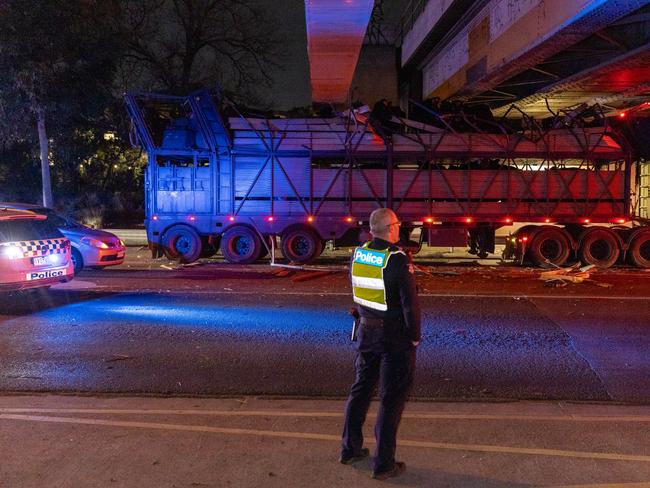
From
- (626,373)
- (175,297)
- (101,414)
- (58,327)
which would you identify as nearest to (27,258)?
(58,327)

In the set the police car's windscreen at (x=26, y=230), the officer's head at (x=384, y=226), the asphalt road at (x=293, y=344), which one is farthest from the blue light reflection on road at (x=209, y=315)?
the officer's head at (x=384, y=226)

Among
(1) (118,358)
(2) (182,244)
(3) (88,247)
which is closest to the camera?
(1) (118,358)

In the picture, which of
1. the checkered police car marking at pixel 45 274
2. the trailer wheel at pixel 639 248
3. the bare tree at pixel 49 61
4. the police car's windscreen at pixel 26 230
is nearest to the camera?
the police car's windscreen at pixel 26 230

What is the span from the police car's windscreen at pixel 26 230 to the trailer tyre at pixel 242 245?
602 centimetres

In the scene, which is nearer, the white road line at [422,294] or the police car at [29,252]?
the police car at [29,252]

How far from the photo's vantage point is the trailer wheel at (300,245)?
1595 cm

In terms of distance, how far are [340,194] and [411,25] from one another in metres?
14.1

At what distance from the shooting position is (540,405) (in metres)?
5.60

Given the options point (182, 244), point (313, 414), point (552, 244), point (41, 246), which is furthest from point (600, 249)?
point (41, 246)

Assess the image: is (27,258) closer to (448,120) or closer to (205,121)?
(205,121)

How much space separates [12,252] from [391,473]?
748cm

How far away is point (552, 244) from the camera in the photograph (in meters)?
15.8

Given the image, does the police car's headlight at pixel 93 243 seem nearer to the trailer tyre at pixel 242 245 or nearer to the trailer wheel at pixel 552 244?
the trailer tyre at pixel 242 245

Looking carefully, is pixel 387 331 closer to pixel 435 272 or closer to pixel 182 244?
pixel 435 272
